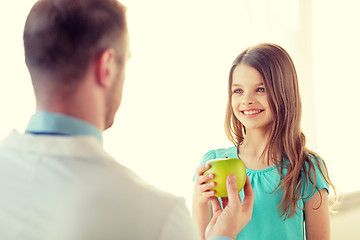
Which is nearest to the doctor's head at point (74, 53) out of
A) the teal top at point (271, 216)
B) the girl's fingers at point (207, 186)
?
the girl's fingers at point (207, 186)

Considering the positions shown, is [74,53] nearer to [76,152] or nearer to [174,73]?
[76,152]

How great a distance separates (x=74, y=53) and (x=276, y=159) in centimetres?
95

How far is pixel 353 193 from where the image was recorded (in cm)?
264

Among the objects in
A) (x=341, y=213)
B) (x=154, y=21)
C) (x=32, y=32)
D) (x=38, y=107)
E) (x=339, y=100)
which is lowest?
(x=341, y=213)

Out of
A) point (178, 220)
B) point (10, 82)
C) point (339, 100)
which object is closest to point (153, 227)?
point (178, 220)

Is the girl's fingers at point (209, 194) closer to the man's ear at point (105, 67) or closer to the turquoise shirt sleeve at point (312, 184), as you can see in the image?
the turquoise shirt sleeve at point (312, 184)

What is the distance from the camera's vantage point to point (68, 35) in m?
0.65

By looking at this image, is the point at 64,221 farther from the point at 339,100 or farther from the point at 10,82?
the point at 339,100

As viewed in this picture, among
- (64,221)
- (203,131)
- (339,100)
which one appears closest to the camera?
(64,221)

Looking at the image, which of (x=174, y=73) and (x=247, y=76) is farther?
(x=174, y=73)

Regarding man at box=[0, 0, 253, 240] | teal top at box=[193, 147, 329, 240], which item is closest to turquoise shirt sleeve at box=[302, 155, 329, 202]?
teal top at box=[193, 147, 329, 240]

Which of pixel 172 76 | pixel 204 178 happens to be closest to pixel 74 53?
pixel 204 178

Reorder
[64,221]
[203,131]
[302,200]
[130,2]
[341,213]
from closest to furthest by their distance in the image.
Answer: [64,221], [302,200], [130,2], [203,131], [341,213]

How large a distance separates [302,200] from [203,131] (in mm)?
644
